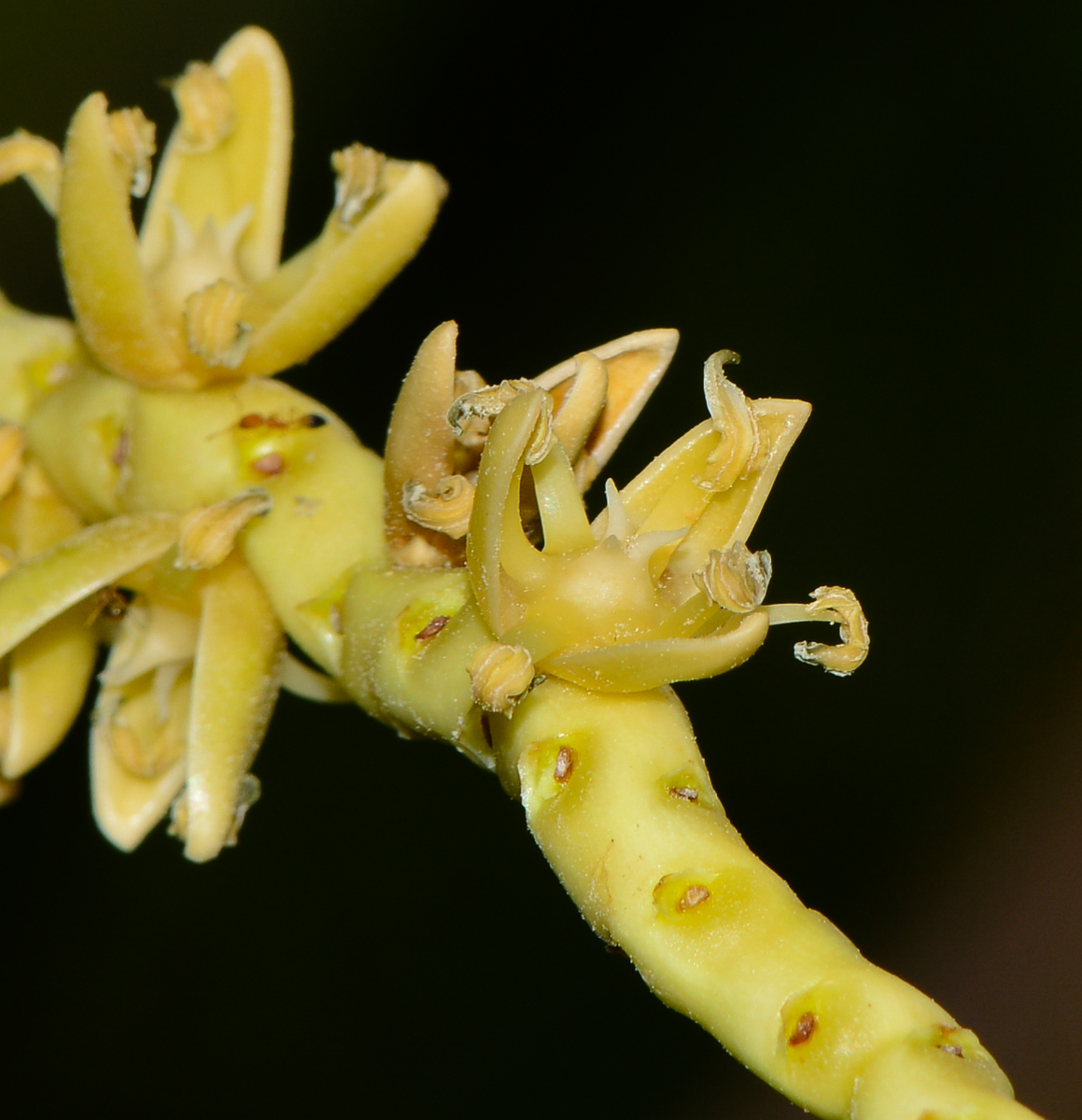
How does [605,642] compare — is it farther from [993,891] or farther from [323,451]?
[993,891]

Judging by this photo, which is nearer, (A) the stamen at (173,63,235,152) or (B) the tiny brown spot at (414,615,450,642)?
(B) the tiny brown spot at (414,615,450,642)

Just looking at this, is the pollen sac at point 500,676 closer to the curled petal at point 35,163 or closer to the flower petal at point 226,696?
the flower petal at point 226,696

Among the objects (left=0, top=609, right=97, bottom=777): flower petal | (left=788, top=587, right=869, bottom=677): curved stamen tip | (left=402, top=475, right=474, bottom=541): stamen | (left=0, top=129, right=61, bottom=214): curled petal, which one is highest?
(left=0, top=129, right=61, bottom=214): curled petal

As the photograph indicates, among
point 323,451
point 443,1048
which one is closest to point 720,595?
point 323,451

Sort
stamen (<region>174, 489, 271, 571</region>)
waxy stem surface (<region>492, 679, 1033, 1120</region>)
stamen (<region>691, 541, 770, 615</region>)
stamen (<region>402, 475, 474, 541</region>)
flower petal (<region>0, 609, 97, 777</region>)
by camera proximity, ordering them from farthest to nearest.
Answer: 1. flower petal (<region>0, 609, 97, 777</region>)
2. stamen (<region>174, 489, 271, 571</region>)
3. stamen (<region>402, 475, 474, 541</region>)
4. stamen (<region>691, 541, 770, 615</region>)
5. waxy stem surface (<region>492, 679, 1033, 1120</region>)

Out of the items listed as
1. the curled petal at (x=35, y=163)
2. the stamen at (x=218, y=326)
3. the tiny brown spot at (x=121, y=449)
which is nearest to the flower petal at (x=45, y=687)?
the tiny brown spot at (x=121, y=449)

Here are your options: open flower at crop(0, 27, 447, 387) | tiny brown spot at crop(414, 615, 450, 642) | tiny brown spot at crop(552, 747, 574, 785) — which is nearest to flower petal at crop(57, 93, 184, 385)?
open flower at crop(0, 27, 447, 387)

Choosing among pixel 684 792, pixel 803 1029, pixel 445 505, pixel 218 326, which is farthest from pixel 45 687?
pixel 803 1029

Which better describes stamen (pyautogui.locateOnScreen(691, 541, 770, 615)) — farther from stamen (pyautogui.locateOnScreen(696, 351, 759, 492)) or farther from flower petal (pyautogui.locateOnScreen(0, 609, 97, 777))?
flower petal (pyautogui.locateOnScreen(0, 609, 97, 777))
